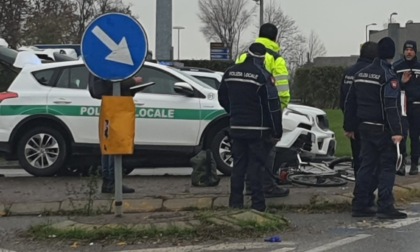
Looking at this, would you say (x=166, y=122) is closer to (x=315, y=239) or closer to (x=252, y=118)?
(x=252, y=118)

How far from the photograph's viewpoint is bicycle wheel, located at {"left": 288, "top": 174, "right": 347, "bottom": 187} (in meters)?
9.77

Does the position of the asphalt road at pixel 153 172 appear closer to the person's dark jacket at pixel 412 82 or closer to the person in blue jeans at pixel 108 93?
the person in blue jeans at pixel 108 93

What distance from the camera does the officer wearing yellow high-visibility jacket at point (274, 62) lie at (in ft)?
27.6

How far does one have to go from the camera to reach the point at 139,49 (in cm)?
725

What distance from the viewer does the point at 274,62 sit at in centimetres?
841

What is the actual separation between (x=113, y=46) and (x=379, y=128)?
302 centimetres

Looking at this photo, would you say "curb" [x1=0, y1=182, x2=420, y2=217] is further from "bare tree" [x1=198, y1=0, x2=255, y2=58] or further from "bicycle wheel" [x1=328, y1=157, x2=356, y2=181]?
"bare tree" [x1=198, y1=0, x2=255, y2=58]

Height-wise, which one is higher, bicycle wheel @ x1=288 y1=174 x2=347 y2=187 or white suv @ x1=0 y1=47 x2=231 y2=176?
white suv @ x1=0 y1=47 x2=231 y2=176

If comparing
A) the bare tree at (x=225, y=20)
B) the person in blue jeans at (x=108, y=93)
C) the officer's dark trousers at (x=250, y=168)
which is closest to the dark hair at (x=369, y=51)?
the officer's dark trousers at (x=250, y=168)

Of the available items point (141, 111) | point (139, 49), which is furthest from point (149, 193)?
point (139, 49)

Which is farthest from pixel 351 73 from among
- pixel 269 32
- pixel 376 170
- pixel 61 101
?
pixel 61 101

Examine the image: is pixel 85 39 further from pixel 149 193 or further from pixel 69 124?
pixel 69 124

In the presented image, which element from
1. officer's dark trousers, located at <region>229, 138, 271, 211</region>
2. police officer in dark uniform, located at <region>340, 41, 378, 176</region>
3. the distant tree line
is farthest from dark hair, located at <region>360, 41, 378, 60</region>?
the distant tree line

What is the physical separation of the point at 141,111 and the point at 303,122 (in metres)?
2.41
